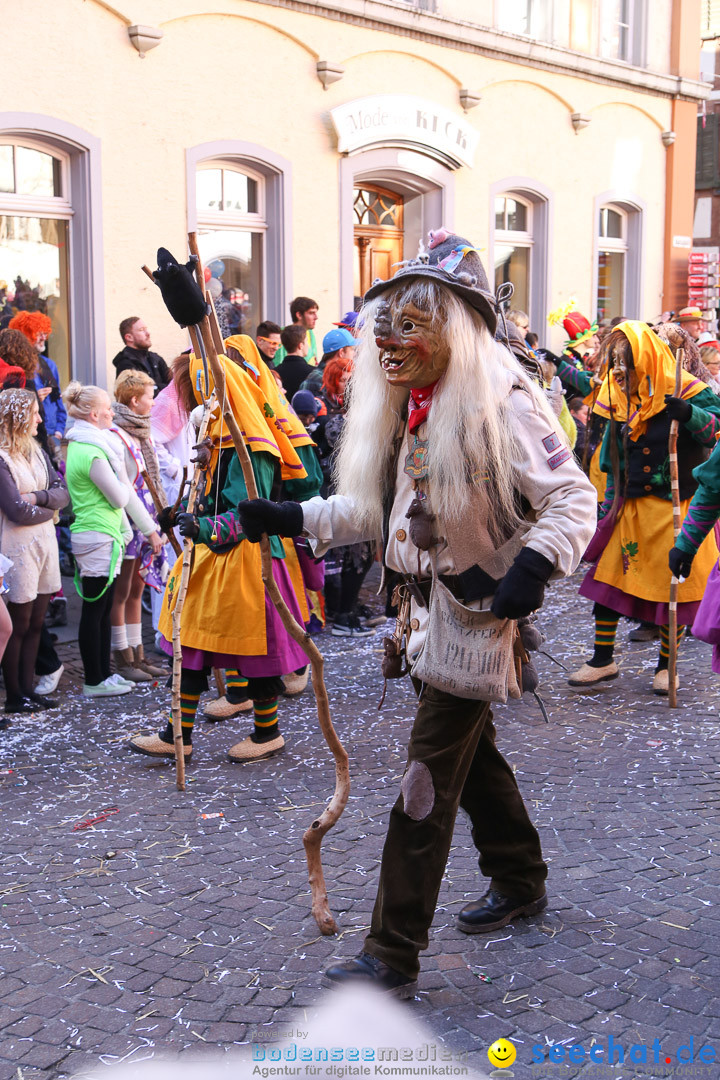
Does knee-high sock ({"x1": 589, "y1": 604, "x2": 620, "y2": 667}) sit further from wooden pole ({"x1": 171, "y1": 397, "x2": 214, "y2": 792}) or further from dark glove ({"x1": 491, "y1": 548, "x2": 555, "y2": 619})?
dark glove ({"x1": 491, "y1": 548, "x2": 555, "y2": 619})

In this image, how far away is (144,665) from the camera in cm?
719

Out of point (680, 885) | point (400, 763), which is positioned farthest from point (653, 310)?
point (680, 885)

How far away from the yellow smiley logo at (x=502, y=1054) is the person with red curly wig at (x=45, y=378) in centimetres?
555

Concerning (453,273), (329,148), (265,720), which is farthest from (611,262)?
(453,273)

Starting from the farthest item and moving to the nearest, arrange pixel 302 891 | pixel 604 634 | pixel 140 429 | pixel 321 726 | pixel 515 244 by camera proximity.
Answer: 1. pixel 515 244
2. pixel 140 429
3. pixel 604 634
4. pixel 302 891
5. pixel 321 726

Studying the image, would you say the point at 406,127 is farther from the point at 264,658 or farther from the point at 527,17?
the point at 264,658

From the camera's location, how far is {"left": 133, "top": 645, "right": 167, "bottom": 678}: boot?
707cm

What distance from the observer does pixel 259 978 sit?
3410 millimetres

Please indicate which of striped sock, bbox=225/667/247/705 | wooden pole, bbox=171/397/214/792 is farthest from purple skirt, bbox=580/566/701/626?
wooden pole, bbox=171/397/214/792

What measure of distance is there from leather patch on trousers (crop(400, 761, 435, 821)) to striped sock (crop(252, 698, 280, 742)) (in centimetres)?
232

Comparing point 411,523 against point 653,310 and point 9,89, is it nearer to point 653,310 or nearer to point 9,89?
point 9,89

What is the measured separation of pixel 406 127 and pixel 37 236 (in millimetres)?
4444

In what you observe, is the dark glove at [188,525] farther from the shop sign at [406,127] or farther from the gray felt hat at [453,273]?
the shop sign at [406,127]

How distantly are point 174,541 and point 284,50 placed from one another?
24.2 feet
